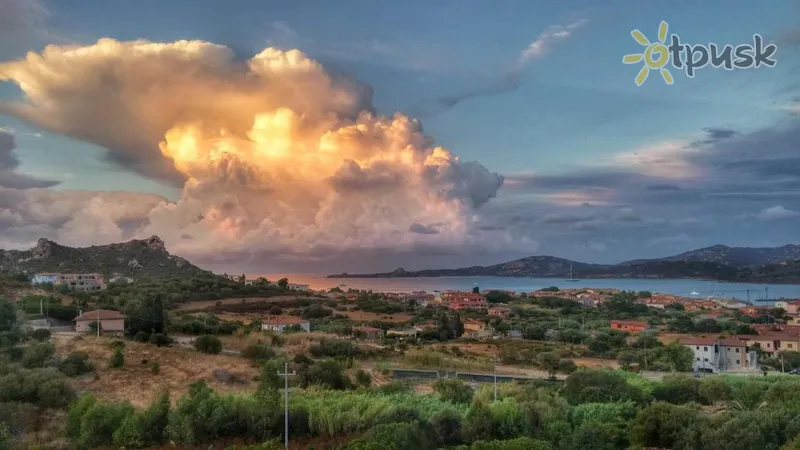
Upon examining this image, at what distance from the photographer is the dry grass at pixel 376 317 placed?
151ft

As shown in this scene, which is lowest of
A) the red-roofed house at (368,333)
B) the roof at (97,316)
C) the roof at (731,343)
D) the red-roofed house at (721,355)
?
the red-roofed house at (721,355)

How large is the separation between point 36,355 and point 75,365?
4.29ft

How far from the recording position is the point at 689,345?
31.7m

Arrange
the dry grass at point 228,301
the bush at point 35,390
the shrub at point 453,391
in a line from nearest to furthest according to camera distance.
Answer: the bush at point 35,390 → the shrub at point 453,391 → the dry grass at point 228,301

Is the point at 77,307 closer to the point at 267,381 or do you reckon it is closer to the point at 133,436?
the point at 267,381

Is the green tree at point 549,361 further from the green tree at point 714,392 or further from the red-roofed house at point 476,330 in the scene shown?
the red-roofed house at point 476,330

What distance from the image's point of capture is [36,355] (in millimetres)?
19578

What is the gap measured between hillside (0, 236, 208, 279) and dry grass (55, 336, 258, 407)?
144ft

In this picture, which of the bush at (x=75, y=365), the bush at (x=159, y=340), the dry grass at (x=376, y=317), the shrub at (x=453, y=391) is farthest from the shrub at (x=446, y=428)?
the dry grass at (x=376, y=317)

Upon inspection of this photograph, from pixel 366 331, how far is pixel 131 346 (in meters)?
15.2

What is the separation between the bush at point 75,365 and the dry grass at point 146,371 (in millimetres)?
337

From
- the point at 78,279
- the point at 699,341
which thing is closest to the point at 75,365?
Result: the point at 699,341

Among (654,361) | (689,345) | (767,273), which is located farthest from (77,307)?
(767,273)

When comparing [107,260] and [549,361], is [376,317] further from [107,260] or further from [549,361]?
[107,260]
